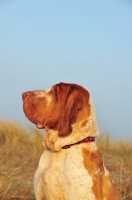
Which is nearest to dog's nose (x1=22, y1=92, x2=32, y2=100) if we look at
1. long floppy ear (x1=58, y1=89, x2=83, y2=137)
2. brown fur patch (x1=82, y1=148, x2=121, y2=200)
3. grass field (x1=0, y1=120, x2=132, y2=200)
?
long floppy ear (x1=58, y1=89, x2=83, y2=137)

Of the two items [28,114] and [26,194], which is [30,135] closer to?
[26,194]

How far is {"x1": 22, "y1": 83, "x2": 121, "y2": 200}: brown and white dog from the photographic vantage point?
5055 millimetres

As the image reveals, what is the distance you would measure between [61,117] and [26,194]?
3.52 m

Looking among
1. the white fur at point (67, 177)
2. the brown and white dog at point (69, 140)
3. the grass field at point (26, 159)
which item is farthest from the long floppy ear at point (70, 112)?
the grass field at point (26, 159)

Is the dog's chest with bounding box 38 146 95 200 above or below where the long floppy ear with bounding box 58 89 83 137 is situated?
below

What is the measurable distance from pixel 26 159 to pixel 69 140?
3.26m

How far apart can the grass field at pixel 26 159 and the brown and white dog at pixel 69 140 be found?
2.86 m

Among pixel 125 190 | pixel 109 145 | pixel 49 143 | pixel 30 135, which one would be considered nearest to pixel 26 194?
pixel 125 190

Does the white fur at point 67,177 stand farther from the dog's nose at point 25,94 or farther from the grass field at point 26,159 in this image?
the grass field at point 26,159

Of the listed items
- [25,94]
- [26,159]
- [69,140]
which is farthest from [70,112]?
[26,159]

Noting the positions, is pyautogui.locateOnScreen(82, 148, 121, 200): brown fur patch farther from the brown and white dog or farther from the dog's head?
the dog's head

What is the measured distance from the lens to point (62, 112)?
5086 mm

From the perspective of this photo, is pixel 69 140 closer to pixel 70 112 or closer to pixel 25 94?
pixel 70 112

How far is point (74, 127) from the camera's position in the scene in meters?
5.12
